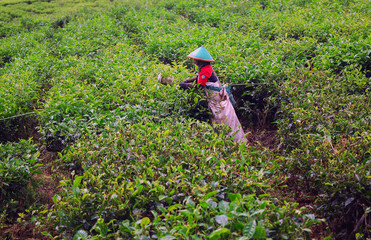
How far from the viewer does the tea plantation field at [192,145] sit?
2.24 metres

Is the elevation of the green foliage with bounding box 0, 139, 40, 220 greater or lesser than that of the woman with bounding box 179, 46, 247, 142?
lesser

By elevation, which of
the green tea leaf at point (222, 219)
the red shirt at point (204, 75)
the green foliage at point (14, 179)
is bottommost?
the green foliage at point (14, 179)

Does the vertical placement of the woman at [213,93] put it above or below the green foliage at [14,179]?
above

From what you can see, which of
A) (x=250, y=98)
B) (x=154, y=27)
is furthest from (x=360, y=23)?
(x=154, y=27)

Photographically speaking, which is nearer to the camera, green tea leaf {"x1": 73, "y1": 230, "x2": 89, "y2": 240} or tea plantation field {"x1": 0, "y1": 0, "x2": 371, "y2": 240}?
green tea leaf {"x1": 73, "y1": 230, "x2": 89, "y2": 240}

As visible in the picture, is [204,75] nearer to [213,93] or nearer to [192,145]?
[213,93]

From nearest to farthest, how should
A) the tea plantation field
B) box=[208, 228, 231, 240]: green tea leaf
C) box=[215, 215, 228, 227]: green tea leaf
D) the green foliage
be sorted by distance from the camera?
box=[208, 228, 231, 240]: green tea leaf < box=[215, 215, 228, 227]: green tea leaf < the tea plantation field < the green foliage

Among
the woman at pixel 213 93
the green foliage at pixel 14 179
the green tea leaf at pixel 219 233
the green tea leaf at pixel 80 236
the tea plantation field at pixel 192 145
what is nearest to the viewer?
the green tea leaf at pixel 219 233

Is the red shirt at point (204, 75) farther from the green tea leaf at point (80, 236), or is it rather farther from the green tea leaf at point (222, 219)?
the green tea leaf at point (80, 236)

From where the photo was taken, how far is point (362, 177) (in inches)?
93.3

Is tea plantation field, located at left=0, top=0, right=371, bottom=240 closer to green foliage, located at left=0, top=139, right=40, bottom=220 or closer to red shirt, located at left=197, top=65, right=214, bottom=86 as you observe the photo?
green foliage, located at left=0, top=139, right=40, bottom=220

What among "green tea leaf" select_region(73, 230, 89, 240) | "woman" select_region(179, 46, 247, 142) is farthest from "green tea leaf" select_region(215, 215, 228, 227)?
"woman" select_region(179, 46, 247, 142)

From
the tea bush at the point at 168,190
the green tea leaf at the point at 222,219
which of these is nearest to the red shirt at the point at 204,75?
the tea bush at the point at 168,190

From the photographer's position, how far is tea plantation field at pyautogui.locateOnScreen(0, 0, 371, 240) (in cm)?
224
